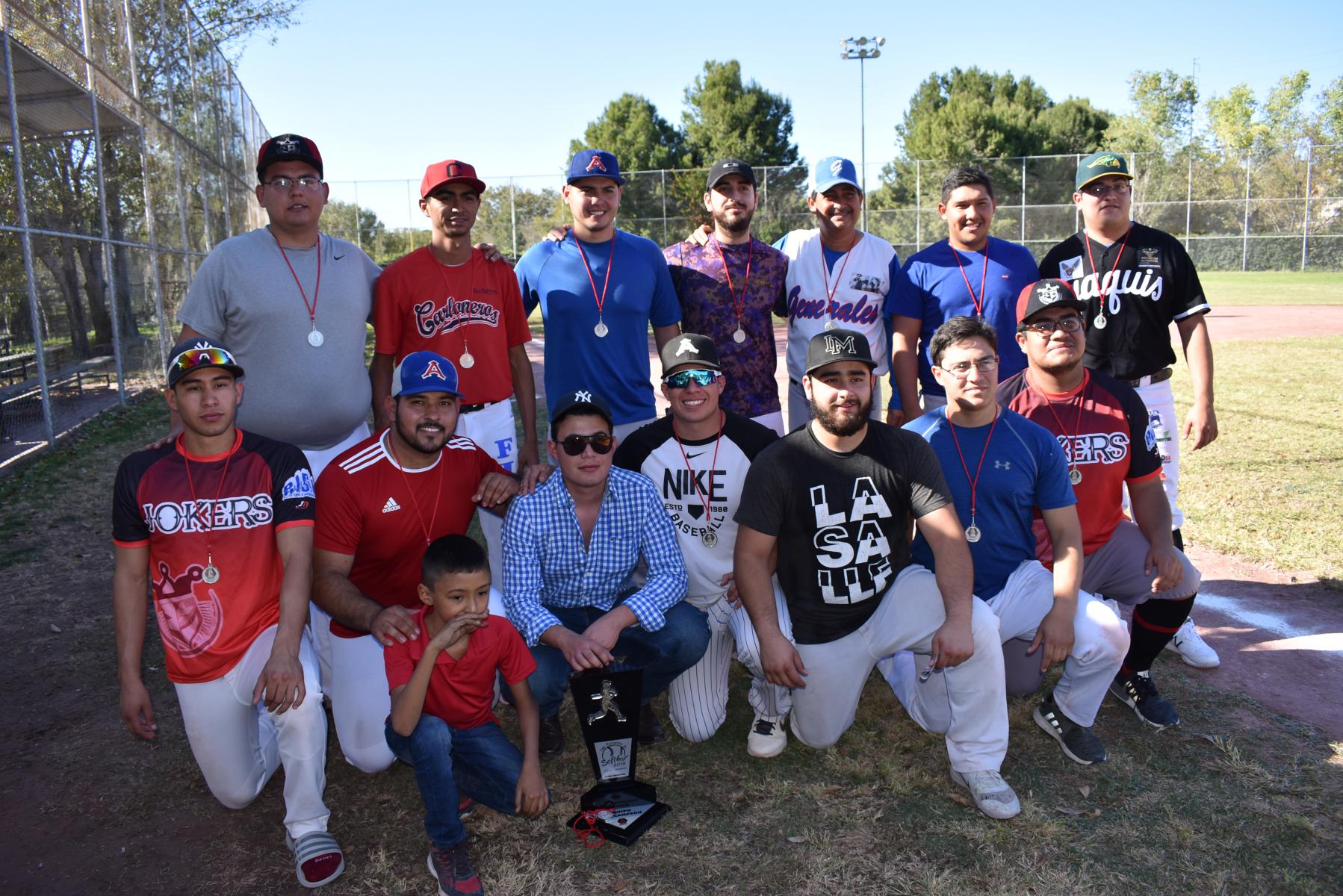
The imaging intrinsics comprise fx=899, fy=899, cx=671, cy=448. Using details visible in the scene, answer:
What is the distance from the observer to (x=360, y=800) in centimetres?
359

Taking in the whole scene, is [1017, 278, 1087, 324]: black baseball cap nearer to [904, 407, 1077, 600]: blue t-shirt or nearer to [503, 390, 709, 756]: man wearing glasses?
[904, 407, 1077, 600]: blue t-shirt

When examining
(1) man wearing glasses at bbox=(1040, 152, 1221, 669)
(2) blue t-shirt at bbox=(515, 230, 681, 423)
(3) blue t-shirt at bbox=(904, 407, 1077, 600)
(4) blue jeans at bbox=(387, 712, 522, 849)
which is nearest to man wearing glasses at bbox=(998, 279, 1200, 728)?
(3) blue t-shirt at bbox=(904, 407, 1077, 600)

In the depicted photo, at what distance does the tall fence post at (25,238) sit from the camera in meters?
8.54

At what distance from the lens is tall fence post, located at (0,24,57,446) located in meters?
8.54

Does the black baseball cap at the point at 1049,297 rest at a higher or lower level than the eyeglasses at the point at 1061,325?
higher

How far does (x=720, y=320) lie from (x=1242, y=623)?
3.35 meters

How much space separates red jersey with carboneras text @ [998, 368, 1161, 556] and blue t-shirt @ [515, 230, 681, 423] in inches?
81.6

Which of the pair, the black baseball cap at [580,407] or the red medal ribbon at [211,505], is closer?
the red medal ribbon at [211,505]

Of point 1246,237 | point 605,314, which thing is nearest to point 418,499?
point 605,314

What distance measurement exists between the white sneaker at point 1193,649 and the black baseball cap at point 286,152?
4.84 meters

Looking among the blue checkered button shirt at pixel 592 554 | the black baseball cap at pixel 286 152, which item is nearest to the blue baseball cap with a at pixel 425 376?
the blue checkered button shirt at pixel 592 554

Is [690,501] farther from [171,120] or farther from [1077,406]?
[171,120]

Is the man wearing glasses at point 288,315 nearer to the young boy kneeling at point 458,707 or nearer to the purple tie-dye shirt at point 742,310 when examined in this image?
the young boy kneeling at point 458,707

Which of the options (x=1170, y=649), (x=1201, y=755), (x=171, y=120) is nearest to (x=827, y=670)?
(x=1201, y=755)
